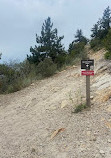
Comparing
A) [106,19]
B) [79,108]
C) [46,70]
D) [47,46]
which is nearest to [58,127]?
[79,108]

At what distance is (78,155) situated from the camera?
4.01 m

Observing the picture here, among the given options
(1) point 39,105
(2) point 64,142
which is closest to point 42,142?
(2) point 64,142

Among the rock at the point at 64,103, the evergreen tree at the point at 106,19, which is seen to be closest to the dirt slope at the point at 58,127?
the rock at the point at 64,103

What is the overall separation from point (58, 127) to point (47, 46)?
12.6 metres

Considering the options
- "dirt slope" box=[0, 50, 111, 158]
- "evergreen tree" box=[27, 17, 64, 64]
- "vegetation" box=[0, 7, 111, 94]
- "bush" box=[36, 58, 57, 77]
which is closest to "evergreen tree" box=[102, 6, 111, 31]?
"vegetation" box=[0, 7, 111, 94]

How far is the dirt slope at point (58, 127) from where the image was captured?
4.23 meters

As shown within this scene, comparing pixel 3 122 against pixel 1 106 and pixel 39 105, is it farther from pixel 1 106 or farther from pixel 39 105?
pixel 1 106

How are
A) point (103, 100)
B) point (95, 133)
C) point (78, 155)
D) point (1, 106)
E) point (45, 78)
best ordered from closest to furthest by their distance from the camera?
point (78, 155) → point (95, 133) → point (103, 100) → point (1, 106) → point (45, 78)

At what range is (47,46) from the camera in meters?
17.3

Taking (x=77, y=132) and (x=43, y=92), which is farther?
(x=43, y=92)

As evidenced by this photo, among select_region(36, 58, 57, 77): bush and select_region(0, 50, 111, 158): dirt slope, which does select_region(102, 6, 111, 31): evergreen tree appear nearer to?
select_region(36, 58, 57, 77): bush

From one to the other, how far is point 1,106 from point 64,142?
511cm

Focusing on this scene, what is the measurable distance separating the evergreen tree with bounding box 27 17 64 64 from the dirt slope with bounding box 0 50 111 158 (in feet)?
31.2

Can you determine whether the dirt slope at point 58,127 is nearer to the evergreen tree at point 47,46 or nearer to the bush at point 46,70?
the bush at point 46,70
